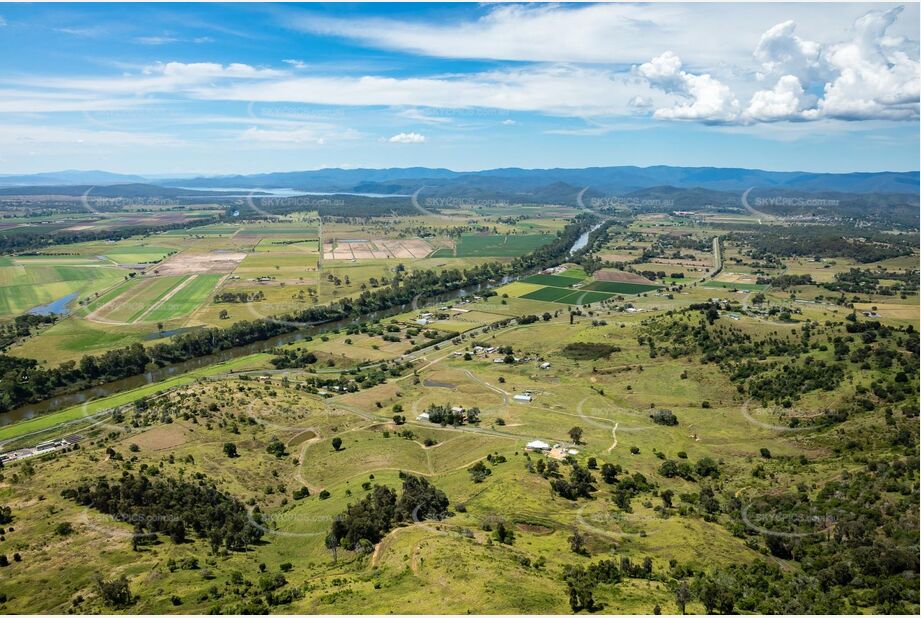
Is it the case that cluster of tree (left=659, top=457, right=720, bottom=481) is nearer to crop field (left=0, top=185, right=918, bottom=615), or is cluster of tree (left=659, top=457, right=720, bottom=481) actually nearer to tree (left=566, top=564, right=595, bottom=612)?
crop field (left=0, top=185, right=918, bottom=615)

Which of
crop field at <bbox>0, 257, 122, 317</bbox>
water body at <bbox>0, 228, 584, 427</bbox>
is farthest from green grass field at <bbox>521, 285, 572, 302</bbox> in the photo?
crop field at <bbox>0, 257, 122, 317</bbox>

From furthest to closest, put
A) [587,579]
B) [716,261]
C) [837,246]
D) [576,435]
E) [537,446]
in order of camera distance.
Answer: [837,246] → [716,261] → [576,435] → [537,446] → [587,579]

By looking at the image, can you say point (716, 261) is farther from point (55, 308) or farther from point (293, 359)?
point (55, 308)

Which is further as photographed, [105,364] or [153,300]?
[153,300]

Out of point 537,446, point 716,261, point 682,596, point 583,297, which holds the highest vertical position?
point 716,261

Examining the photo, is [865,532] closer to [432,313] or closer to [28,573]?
[28,573]

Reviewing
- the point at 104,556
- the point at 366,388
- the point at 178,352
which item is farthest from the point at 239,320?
the point at 104,556

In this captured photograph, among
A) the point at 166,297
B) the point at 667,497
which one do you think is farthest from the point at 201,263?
the point at 667,497
